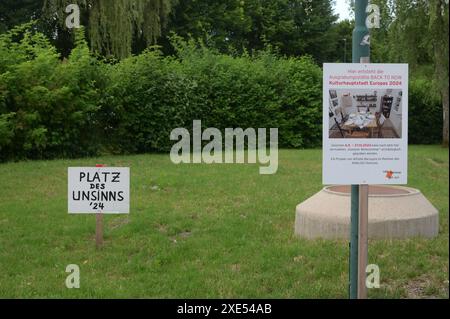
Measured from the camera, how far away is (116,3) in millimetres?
20125

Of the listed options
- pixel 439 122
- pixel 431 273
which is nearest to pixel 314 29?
pixel 439 122

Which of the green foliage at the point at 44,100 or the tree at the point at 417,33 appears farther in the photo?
the tree at the point at 417,33

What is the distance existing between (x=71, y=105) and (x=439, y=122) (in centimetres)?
1666

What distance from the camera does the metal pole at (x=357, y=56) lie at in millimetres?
5016

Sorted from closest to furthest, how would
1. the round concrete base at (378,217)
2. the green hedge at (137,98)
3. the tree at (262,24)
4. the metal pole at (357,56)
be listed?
1. the metal pole at (357,56)
2. the round concrete base at (378,217)
3. the green hedge at (137,98)
4. the tree at (262,24)

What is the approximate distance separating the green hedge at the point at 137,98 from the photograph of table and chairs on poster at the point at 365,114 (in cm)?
1282

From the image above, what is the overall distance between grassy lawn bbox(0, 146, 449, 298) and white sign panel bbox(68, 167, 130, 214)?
1.74ft

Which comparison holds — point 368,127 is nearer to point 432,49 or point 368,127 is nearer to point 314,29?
point 432,49

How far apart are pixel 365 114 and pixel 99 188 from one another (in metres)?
4.01

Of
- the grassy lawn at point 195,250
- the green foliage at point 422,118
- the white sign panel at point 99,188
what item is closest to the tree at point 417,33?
the green foliage at point 422,118

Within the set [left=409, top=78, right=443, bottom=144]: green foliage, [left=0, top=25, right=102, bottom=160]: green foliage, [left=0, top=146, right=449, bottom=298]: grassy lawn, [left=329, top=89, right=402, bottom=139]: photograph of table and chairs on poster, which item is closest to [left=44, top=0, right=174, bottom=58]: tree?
[left=0, top=25, right=102, bottom=160]: green foliage

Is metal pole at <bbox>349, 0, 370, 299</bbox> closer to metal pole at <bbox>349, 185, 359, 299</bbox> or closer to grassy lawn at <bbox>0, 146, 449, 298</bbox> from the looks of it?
metal pole at <bbox>349, 185, 359, 299</bbox>

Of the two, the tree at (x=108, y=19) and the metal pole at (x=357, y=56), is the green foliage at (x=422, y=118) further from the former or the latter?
the metal pole at (x=357, y=56)

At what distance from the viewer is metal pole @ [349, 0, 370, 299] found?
5.02 meters
